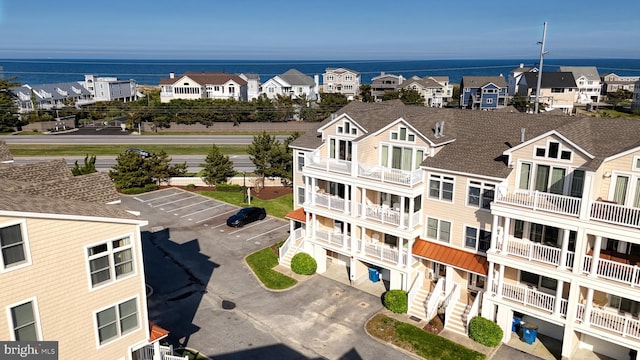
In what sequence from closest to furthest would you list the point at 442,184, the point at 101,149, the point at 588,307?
the point at 588,307 < the point at 442,184 < the point at 101,149

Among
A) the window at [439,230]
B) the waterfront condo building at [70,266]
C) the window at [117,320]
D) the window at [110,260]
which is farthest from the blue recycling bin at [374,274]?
the window at [110,260]

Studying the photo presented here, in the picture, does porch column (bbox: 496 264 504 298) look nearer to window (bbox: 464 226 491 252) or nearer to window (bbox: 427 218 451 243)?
window (bbox: 464 226 491 252)

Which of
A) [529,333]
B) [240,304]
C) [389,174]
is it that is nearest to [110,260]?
[240,304]

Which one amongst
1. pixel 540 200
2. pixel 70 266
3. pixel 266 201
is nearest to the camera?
pixel 70 266

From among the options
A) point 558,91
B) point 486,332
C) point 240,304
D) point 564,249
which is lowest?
point 240,304

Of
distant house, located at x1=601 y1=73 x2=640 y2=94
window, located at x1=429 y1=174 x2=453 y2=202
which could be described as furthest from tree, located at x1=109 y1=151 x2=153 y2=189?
distant house, located at x1=601 y1=73 x2=640 y2=94

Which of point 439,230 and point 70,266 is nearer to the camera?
point 70,266

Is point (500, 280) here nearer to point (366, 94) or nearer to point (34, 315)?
point (34, 315)
